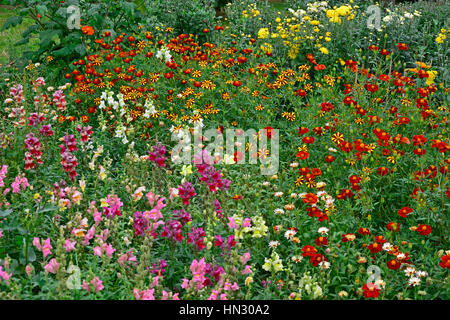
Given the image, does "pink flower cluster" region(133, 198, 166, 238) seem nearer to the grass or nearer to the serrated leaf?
the serrated leaf

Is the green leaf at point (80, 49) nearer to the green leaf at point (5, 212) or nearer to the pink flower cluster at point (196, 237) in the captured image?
the green leaf at point (5, 212)

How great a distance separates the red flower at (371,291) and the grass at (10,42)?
595cm

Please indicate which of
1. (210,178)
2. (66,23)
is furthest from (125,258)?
(66,23)

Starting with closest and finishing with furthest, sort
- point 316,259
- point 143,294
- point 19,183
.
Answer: point 143,294, point 316,259, point 19,183

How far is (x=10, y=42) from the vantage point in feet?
26.9

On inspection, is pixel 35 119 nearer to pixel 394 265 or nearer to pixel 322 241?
pixel 322 241

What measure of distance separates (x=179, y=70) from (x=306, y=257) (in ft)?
9.49

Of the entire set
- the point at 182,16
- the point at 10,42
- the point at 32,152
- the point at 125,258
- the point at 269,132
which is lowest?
the point at 125,258

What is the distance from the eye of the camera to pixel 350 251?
11.0 ft

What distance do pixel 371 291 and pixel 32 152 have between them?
258 centimetres

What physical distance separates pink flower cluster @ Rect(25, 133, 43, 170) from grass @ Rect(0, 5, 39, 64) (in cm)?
354

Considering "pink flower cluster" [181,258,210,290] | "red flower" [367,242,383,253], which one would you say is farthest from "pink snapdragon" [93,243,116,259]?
"red flower" [367,242,383,253]

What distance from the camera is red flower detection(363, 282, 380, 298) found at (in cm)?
268
